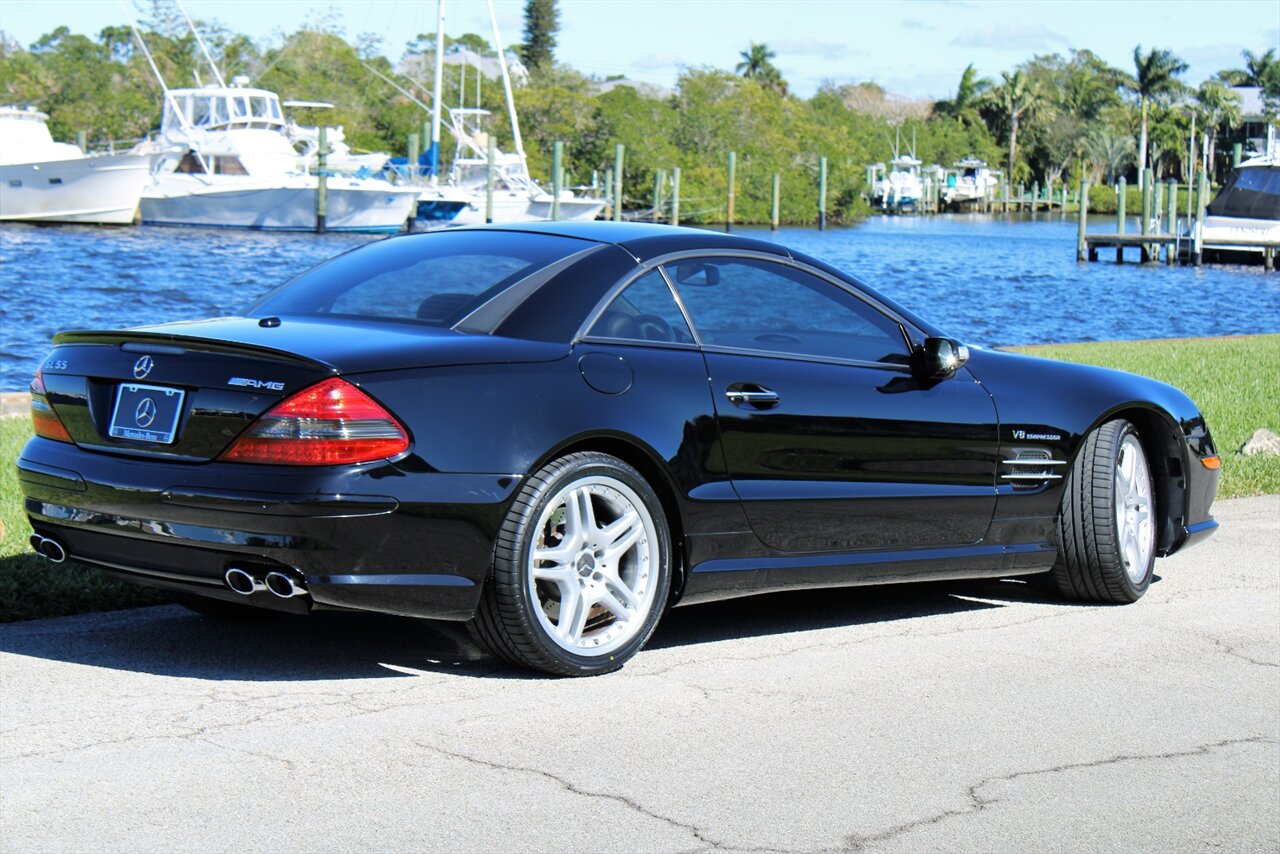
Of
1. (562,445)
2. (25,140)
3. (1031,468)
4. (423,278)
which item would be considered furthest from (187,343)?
(25,140)

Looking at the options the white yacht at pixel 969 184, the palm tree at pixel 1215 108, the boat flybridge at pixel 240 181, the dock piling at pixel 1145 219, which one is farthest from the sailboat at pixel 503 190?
the palm tree at pixel 1215 108

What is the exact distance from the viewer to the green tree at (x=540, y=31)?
159000 millimetres

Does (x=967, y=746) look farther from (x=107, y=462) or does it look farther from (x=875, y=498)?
(x=107, y=462)

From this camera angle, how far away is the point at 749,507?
5.66m

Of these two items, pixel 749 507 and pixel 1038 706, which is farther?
pixel 749 507

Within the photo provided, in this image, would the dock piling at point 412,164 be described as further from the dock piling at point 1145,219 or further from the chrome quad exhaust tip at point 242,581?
the chrome quad exhaust tip at point 242,581

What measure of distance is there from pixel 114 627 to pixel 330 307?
4.43 feet

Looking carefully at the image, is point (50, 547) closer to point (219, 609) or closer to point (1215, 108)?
point (219, 609)

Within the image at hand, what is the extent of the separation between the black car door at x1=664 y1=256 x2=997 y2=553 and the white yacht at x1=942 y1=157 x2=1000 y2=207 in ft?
434

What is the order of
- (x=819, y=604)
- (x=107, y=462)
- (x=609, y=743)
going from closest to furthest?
(x=609, y=743)
(x=107, y=462)
(x=819, y=604)

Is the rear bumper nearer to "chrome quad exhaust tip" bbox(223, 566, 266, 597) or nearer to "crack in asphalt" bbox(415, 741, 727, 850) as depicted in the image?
"chrome quad exhaust tip" bbox(223, 566, 266, 597)

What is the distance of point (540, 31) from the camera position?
160 m

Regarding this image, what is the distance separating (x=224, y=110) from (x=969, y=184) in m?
86.0

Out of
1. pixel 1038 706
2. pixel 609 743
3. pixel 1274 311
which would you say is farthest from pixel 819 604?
pixel 1274 311
